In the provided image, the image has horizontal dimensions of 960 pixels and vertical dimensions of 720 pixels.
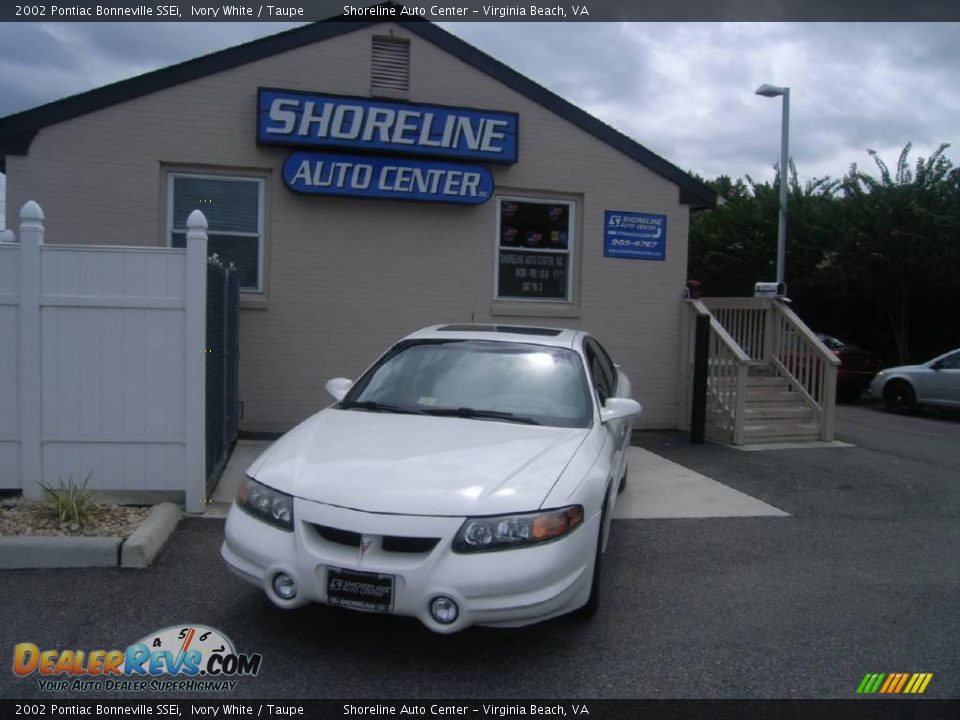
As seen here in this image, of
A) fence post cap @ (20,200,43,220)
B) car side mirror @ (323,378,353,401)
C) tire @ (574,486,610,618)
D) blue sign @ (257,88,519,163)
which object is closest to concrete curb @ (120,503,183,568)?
car side mirror @ (323,378,353,401)

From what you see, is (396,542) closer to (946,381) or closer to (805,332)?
(805,332)

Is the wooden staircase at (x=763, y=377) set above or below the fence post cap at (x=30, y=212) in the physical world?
below

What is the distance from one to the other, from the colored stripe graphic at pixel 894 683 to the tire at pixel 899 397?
41.0ft

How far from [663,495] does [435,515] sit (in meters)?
4.19

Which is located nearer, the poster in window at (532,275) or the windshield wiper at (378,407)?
the windshield wiper at (378,407)

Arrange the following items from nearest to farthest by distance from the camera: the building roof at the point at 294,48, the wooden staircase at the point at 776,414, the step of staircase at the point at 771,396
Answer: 1. the building roof at the point at 294,48
2. the wooden staircase at the point at 776,414
3. the step of staircase at the point at 771,396

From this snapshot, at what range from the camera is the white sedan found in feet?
11.6

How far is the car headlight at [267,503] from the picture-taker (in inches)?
150

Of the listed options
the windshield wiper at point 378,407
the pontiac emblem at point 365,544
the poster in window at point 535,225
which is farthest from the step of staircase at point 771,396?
the pontiac emblem at point 365,544

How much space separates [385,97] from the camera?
9.65 m

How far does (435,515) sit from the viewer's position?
3.62m

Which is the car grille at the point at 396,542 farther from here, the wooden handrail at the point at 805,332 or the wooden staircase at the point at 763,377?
the wooden handrail at the point at 805,332

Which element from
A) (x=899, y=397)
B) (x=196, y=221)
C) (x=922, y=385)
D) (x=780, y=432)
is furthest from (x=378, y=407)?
(x=899, y=397)
